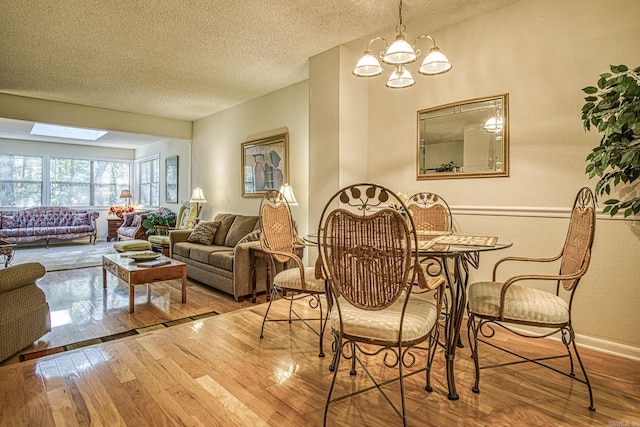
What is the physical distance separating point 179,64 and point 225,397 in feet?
11.8

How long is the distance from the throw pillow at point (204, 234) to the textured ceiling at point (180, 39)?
1.91m

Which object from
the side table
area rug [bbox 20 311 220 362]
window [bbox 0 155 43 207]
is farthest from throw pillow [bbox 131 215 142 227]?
area rug [bbox 20 311 220 362]

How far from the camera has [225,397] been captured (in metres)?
1.88

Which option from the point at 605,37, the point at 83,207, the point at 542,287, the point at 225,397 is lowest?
the point at 225,397

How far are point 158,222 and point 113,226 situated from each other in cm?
282

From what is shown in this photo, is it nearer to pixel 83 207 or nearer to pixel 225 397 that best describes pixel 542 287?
pixel 225 397

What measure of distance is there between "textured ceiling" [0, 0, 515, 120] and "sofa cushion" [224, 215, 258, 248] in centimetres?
182

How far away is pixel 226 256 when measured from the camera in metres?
4.00

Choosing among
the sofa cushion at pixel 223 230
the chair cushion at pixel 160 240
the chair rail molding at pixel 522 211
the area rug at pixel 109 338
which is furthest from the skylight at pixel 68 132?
the chair rail molding at pixel 522 211

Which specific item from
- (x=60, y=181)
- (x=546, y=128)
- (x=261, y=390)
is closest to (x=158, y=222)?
(x=60, y=181)

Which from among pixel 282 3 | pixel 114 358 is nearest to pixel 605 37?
pixel 282 3

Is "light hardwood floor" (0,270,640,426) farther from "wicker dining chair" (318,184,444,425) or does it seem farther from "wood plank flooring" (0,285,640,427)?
"wicker dining chair" (318,184,444,425)

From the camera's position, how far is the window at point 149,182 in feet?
28.7

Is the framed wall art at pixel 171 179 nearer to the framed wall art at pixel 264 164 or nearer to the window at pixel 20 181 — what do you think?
the framed wall art at pixel 264 164
